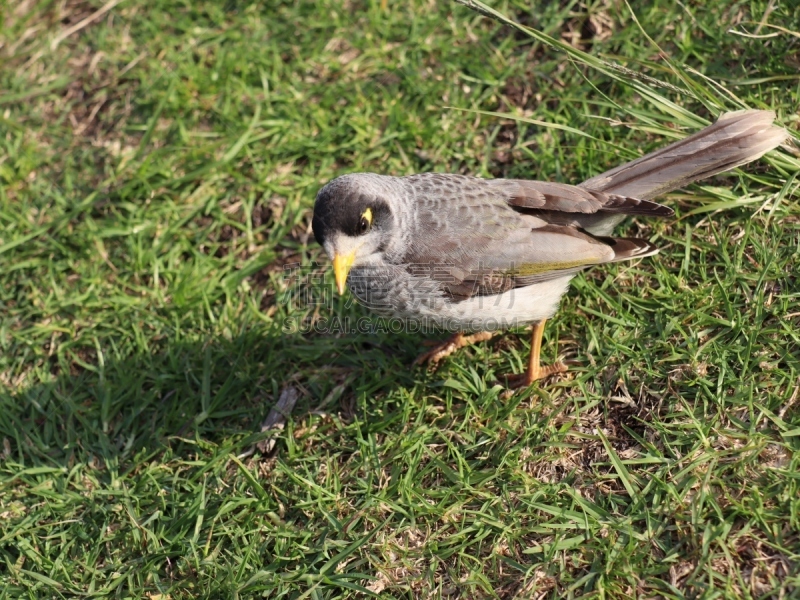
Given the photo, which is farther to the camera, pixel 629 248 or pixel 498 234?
pixel 498 234

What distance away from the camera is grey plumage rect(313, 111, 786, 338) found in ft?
15.1

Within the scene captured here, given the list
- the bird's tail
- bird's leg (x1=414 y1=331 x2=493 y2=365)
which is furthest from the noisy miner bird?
bird's leg (x1=414 y1=331 x2=493 y2=365)

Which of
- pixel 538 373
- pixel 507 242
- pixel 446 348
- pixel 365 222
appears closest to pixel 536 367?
pixel 538 373

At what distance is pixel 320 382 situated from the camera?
5.28 meters

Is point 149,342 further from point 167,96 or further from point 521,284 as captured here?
point 521,284

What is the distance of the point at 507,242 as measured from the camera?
189 inches

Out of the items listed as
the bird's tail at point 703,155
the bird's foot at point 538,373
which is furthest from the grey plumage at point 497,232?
the bird's foot at point 538,373

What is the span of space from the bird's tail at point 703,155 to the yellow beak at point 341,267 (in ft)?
5.76

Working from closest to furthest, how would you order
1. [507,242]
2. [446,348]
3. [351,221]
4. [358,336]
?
[351,221] < [507,242] < [446,348] < [358,336]

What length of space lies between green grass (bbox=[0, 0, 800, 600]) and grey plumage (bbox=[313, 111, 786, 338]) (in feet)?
1.22

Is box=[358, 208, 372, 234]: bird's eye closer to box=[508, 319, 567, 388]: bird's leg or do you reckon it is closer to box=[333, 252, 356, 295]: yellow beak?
box=[333, 252, 356, 295]: yellow beak

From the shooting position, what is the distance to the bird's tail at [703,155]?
14.9 ft

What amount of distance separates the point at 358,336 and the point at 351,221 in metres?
1.18

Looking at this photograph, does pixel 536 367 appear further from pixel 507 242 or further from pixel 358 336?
pixel 358 336
